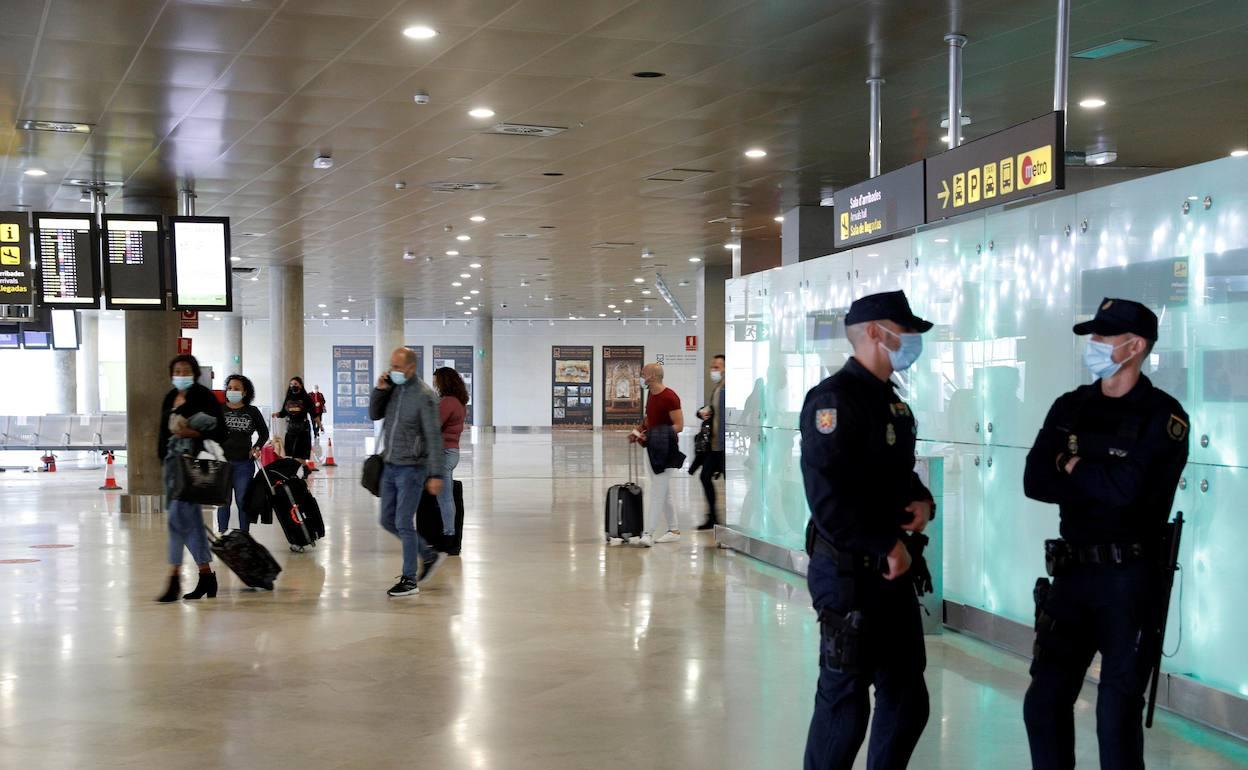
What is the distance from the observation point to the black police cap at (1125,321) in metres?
4.00

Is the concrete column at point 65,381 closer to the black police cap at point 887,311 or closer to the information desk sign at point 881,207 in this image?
the information desk sign at point 881,207

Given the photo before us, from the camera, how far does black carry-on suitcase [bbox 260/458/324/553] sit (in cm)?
1157

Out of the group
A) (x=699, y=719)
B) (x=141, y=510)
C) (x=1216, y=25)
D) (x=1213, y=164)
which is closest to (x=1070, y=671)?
(x=699, y=719)

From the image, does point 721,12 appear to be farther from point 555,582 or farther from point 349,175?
point 349,175

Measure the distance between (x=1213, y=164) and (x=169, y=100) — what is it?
27.5ft

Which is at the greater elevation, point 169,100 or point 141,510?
point 169,100

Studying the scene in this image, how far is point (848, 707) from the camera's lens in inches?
145

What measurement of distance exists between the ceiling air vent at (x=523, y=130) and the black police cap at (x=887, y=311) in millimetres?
8182

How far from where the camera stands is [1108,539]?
3.87m

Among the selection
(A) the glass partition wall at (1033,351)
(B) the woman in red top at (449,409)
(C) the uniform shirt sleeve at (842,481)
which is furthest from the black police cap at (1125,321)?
(B) the woman in red top at (449,409)

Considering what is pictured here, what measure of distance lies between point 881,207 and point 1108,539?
5.31 m

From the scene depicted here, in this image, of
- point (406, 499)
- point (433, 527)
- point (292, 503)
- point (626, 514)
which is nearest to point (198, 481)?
point (406, 499)

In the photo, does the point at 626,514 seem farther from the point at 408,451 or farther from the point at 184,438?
the point at 184,438

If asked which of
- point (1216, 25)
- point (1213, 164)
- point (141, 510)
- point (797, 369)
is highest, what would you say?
point (1216, 25)
